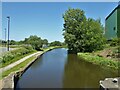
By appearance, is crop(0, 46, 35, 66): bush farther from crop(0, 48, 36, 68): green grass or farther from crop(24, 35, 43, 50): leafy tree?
crop(24, 35, 43, 50): leafy tree

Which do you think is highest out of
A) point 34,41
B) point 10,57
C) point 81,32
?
point 81,32

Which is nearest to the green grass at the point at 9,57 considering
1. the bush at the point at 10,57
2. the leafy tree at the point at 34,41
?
the bush at the point at 10,57

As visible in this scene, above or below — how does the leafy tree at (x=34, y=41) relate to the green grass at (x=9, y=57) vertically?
above

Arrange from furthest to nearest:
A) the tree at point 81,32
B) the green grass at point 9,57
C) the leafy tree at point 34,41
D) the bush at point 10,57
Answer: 1. the leafy tree at point 34,41
2. the tree at point 81,32
3. the bush at point 10,57
4. the green grass at point 9,57

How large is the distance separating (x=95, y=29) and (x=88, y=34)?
5.26 ft

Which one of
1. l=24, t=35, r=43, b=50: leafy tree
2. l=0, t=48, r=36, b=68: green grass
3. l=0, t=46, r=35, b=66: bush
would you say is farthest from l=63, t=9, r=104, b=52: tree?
l=0, t=48, r=36, b=68: green grass

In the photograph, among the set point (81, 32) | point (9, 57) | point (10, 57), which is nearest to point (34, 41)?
point (81, 32)

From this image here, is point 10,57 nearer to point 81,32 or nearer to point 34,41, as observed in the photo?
point 81,32

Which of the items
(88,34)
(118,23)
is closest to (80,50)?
(88,34)

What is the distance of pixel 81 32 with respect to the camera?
147 feet

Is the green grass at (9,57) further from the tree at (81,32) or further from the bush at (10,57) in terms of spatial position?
the tree at (81,32)

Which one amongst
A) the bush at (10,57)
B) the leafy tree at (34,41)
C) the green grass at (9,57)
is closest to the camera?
the green grass at (9,57)

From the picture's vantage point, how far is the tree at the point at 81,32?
1610 inches

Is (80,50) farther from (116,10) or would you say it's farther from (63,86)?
(63,86)
